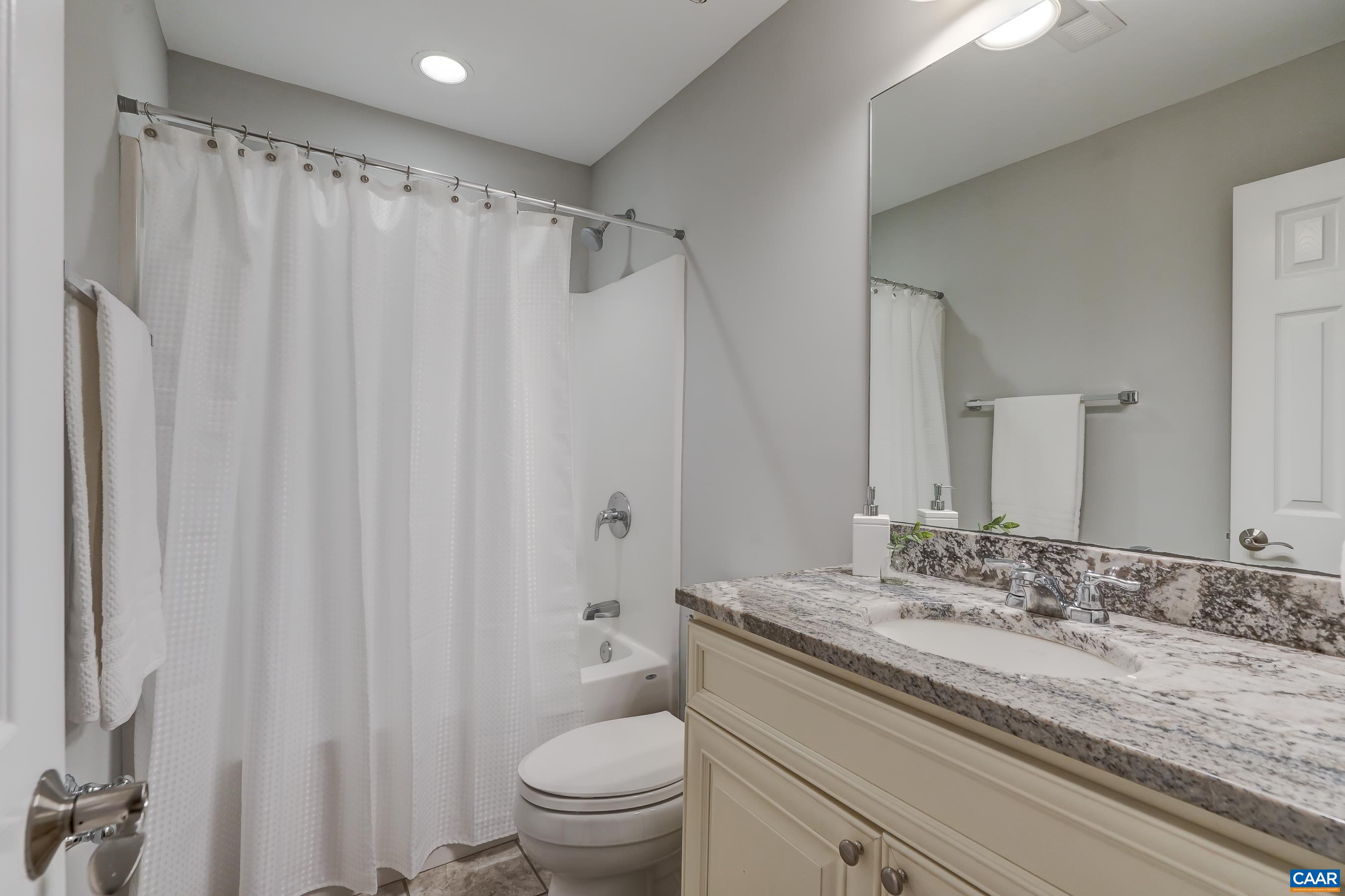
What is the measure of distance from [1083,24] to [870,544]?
1.04 m

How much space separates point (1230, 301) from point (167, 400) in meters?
2.10

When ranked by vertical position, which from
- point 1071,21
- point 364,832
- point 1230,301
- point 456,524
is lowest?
point 364,832

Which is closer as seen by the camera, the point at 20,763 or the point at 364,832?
the point at 20,763

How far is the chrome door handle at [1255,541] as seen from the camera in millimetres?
918

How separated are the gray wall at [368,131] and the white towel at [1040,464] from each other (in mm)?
2012

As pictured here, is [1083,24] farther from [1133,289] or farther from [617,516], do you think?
[617,516]

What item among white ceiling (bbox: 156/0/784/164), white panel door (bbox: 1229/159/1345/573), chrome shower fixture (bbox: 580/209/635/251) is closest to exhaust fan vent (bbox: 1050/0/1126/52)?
white panel door (bbox: 1229/159/1345/573)

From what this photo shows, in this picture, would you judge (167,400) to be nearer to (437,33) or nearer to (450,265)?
(450,265)

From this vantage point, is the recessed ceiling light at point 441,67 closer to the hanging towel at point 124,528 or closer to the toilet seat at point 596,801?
the hanging towel at point 124,528

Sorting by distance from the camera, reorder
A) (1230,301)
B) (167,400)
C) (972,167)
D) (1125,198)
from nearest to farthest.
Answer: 1. (1230,301)
2. (1125,198)
3. (972,167)
4. (167,400)

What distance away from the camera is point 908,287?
1425 millimetres

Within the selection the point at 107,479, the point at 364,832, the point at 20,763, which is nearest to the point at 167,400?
the point at 107,479

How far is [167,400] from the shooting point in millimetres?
1479

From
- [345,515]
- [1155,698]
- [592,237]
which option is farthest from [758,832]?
[592,237]
